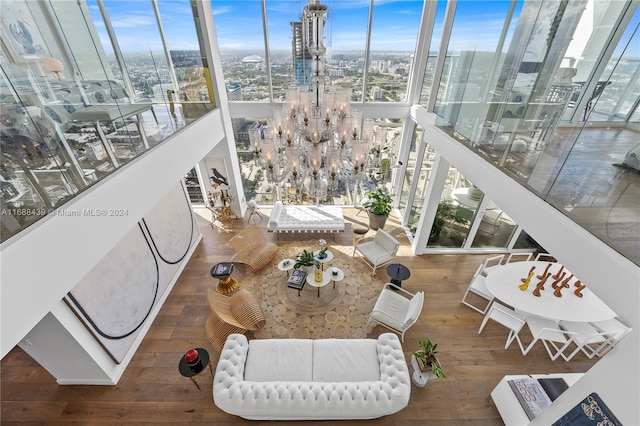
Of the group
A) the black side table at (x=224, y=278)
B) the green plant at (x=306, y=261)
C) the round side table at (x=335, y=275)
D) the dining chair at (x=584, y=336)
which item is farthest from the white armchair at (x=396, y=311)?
the black side table at (x=224, y=278)

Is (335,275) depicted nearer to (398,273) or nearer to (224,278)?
(398,273)

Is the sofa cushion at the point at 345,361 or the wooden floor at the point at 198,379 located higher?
the sofa cushion at the point at 345,361

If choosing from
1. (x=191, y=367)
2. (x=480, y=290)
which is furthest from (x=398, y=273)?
(x=191, y=367)

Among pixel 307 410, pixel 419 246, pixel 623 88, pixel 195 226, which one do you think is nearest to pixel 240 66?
pixel 195 226

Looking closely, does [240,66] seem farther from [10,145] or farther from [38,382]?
[38,382]

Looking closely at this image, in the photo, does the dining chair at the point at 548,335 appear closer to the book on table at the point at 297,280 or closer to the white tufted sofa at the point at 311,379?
the white tufted sofa at the point at 311,379

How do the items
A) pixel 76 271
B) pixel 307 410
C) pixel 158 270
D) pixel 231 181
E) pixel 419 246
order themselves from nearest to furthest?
pixel 76 271
pixel 307 410
pixel 158 270
pixel 419 246
pixel 231 181

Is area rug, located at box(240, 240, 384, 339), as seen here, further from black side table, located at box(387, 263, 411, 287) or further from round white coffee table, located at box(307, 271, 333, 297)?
black side table, located at box(387, 263, 411, 287)
